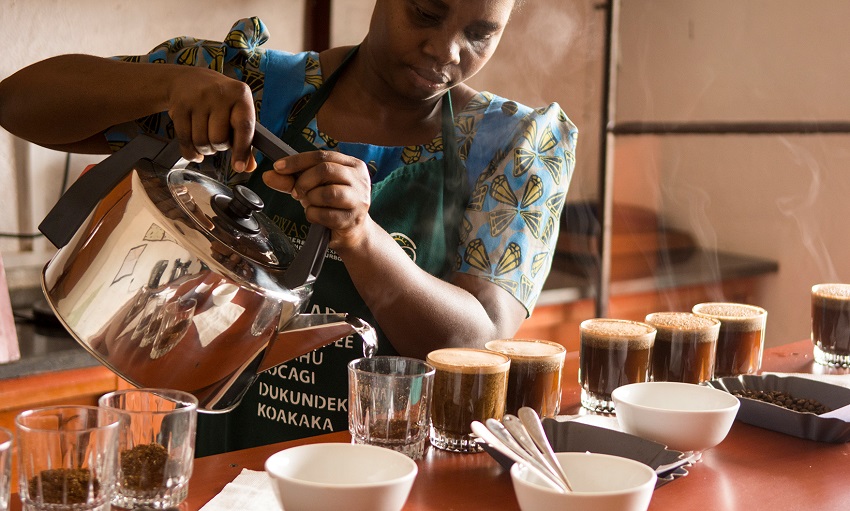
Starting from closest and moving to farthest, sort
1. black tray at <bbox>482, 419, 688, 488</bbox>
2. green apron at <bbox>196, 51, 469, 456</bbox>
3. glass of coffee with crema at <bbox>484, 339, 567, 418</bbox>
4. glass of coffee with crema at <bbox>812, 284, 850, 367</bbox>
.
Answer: black tray at <bbox>482, 419, 688, 488</bbox>, glass of coffee with crema at <bbox>484, 339, 567, 418</bbox>, green apron at <bbox>196, 51, 469, 456</bbox>, glass of coffee with crema at <bbox>812, 284, 850, 367</bbox>

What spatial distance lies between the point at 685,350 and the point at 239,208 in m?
0.68

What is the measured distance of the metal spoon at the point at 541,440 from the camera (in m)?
0.85

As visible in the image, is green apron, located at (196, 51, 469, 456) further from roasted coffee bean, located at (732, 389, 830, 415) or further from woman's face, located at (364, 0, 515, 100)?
roasted coffee bean, located at (732, 389, 830, 415)

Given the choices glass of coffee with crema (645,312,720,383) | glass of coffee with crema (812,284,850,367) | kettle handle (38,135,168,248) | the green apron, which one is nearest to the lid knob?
kettle handle (38,135,168,248)

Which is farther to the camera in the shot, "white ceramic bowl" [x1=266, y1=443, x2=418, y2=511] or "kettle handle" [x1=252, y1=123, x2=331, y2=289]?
"kettle handle" [x1=252, y1=123, x2=331, y2=289]

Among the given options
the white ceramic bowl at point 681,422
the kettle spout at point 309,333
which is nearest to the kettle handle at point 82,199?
the kettle spout at point 309,333

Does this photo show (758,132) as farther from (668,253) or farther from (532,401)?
(532,401)

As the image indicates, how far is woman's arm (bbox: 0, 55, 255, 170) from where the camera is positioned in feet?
3.23

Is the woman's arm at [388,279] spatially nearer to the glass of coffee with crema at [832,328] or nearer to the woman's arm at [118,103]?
the woman's arm at [118,103]

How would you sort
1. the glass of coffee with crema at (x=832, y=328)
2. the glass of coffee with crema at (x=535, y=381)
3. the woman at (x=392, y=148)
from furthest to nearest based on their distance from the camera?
the glass of coffee with crema at (x=832, y=328) → the woman at (x=392, y=148) → the glass of coffee with crema at (x=535, y=381)

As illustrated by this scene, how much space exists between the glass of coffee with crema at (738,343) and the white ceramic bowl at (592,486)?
61 centimetres

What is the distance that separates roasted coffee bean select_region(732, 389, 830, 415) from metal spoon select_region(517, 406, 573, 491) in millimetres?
429

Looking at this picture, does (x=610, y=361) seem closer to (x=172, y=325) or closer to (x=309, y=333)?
(x=309, y=333)

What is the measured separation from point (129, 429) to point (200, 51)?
2.45ft
